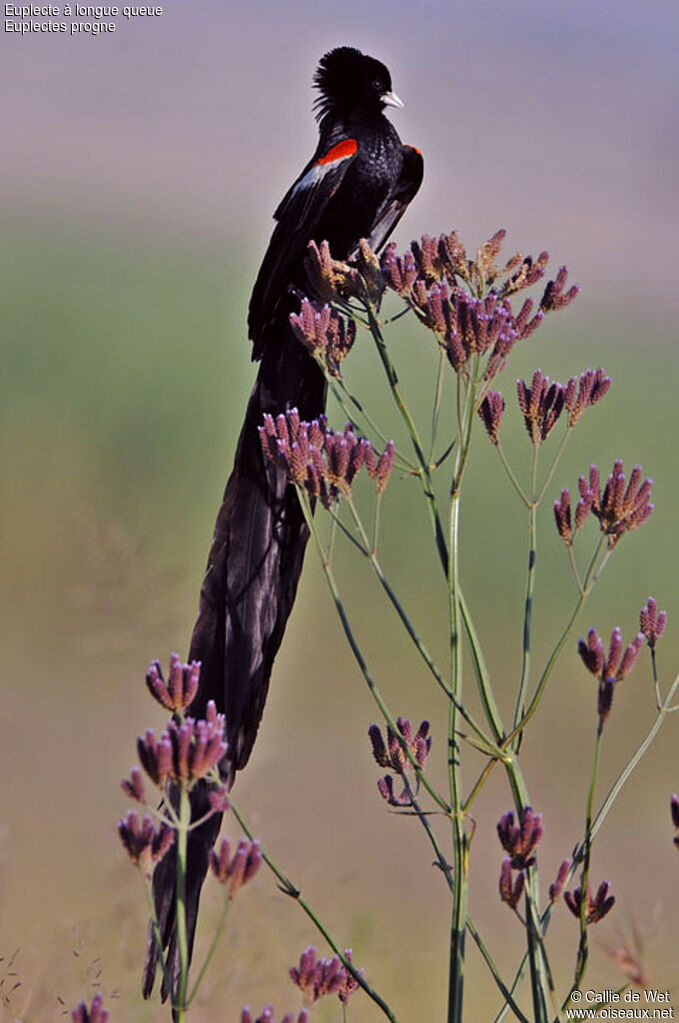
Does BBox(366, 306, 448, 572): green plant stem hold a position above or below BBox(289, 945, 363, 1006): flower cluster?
above

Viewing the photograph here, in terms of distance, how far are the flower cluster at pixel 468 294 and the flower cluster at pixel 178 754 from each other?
0.63 meters

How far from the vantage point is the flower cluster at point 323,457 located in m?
1.41

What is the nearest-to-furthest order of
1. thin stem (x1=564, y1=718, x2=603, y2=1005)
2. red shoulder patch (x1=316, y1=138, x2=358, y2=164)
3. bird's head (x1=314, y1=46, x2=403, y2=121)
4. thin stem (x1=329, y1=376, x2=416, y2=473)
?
thin stem (x1=564, y1=718, x2=603, y2=1005), thin stem (x1=329, y1=376, x2=416, y2=473), red shoulder patch (x1=316, y1=138, x2=358, y2=164), bird's head (x1=314, y1=46, x2=403, y2=121)

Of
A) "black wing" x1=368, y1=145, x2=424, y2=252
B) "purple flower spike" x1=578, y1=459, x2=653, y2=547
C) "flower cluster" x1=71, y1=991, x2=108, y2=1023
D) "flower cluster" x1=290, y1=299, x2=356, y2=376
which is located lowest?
"flower cluster" x1=71, y1=991, x2=108, y2=1023

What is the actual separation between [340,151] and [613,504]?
1.36 metres

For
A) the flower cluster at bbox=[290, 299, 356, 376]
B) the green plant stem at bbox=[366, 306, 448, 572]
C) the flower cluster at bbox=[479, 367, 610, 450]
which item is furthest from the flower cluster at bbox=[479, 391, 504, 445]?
the flower cluster at bbox=[290, 299, 356, 376]

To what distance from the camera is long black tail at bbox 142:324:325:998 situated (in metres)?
1.71

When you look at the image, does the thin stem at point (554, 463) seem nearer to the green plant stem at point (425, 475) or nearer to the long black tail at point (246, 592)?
the green plant stem at point (425, 475)

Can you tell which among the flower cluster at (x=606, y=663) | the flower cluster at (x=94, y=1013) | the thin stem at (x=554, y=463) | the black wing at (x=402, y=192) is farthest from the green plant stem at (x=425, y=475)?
the black wing at (x=402, y=192)

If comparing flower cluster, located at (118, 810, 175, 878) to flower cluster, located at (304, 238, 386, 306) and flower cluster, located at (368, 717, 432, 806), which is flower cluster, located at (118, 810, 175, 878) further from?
flower cluster, located at (304, 238, 386, 306)

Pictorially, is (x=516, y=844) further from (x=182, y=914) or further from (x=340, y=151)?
(x=340, y=151)

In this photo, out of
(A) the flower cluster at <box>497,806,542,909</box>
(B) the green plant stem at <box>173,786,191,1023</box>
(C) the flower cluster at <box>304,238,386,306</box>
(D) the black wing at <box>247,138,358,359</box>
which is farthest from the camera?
(D) the black wing at <box>247,138,358,359</box>

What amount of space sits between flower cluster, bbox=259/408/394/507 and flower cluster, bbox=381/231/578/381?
0.17 metres

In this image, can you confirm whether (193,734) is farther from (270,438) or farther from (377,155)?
(377,155)
